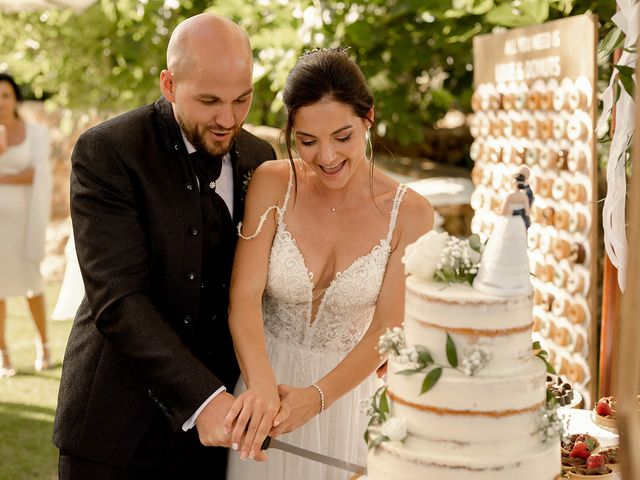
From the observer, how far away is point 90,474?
2734 mm

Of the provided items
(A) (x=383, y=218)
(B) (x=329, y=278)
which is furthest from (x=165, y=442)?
A: (A) (x=383, y=218)

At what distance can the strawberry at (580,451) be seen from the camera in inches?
103

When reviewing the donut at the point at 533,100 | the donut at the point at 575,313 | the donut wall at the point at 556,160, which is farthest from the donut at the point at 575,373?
the donut at the point at 533,100

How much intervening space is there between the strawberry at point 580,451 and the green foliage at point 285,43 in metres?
3.39

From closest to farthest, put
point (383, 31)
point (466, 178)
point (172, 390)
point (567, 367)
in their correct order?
point (172, 390)
point (567, 367)
point (383, 31)
point (466, 178)

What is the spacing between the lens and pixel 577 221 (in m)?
4.47

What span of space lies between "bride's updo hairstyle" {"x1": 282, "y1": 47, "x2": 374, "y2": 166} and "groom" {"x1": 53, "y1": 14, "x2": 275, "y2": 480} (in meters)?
0.14

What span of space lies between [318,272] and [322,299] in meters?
0.09

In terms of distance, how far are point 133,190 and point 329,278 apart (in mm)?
689

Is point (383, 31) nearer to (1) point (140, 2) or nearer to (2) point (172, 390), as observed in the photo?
(1) point (140, 2)

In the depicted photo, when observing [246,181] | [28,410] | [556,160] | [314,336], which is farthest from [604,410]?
[28,410]

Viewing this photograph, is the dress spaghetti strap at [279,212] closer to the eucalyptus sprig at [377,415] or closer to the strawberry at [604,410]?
the eucalyptus sprig at [377,415]

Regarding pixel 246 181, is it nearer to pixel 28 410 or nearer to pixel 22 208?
pixel 28 410

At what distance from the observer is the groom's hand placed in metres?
2.41
